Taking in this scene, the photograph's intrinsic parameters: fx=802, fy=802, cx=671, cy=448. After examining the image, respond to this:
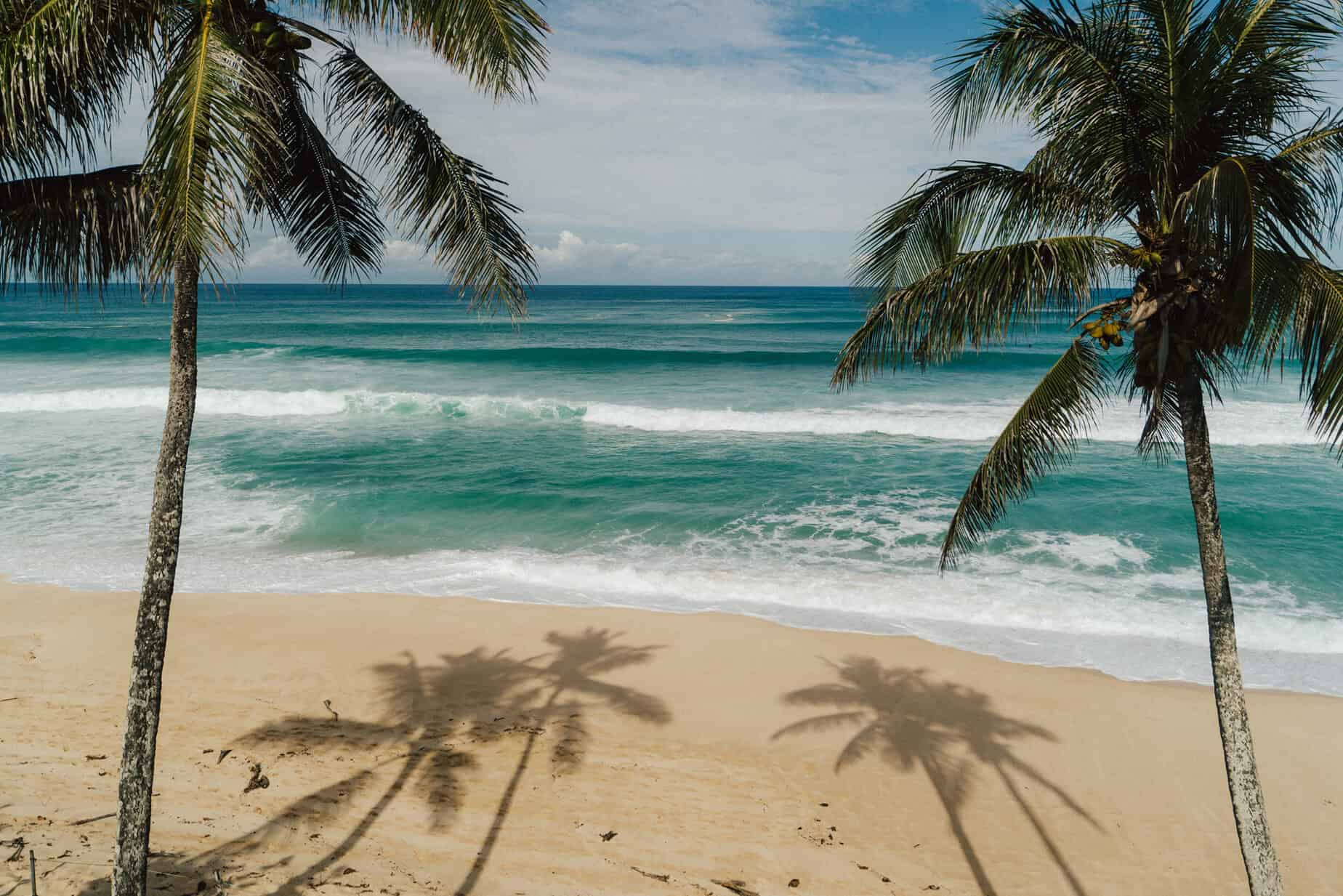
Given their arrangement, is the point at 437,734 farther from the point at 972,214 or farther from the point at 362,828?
the point at 972,214

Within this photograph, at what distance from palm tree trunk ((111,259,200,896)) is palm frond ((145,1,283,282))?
0.73 m

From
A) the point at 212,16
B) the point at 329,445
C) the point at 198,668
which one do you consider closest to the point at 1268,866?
the point at 212,16

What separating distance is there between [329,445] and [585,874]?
1820cm

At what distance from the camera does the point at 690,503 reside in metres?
16.3

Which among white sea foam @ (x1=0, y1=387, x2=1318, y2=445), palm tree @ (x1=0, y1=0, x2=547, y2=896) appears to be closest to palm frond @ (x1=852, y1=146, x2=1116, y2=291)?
palm tree @ (x1=0, y1=0, x2=547, y2=896)

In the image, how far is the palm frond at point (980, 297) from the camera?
455 centimetres

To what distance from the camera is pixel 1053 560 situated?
13094 mm

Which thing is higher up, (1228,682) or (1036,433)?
(1036,433)

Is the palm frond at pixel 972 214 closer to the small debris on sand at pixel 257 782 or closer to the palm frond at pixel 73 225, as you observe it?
the palm frond at pixel 73 225

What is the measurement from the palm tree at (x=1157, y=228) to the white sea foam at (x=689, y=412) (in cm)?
1826

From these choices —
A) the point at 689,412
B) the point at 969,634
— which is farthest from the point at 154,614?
the point at 689,412

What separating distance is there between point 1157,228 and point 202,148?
15.4ft

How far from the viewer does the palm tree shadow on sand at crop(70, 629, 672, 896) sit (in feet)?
19.0

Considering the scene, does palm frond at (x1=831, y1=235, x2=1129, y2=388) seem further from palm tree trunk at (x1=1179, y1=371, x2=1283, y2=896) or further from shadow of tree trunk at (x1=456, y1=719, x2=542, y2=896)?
shadow of tree trunk at (x1=456, y1=719, x2=542, y2=896)
